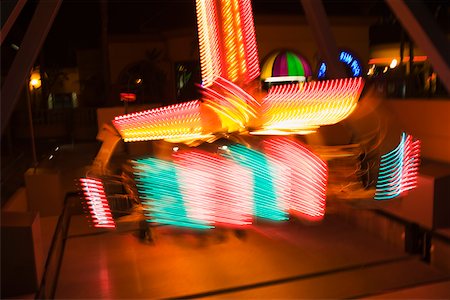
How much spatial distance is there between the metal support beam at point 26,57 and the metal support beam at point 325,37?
11.8ft

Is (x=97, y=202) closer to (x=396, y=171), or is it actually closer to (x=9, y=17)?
(x=9, y=17)

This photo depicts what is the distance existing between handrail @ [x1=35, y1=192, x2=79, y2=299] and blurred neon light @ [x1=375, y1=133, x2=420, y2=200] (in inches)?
135

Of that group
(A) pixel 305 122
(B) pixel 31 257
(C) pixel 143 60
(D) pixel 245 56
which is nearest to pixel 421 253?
(A) pixel 305 122

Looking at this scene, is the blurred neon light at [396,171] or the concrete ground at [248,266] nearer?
the blurred neon light at [396,171]

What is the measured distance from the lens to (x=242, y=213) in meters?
3.40

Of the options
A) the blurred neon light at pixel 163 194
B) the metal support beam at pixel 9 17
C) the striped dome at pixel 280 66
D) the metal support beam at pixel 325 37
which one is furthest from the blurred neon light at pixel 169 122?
the striped dome at pixel 280 66

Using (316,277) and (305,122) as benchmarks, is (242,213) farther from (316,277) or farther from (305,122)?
(316,277)

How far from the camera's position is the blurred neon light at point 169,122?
364 centimetres

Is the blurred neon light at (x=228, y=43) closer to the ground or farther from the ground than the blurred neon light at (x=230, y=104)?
farther from the ground

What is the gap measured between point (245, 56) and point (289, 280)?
279cm

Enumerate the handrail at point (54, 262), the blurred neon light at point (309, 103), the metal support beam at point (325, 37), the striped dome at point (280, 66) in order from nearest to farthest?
1. the blurred neon light at point (309, 103)
2. the handrail at point (54, 262)
3. the metal support beam at point (325, 37)
4. the striped dome at point (280, 66)

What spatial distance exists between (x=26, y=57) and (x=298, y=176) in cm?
264

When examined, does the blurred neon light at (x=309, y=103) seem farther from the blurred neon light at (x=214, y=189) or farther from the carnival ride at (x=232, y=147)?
the blurred neon light at (x=214, y=189)

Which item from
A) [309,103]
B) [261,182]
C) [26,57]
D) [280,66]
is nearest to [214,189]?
[261,182]
